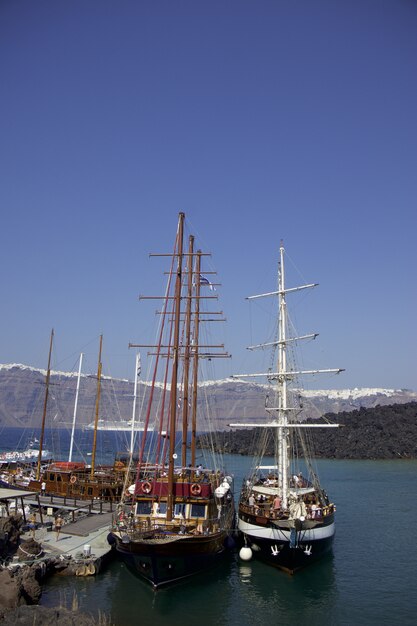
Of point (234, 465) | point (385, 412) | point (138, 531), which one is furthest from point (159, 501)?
point (385, 412)

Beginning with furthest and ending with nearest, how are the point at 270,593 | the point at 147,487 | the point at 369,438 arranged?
the point at 369,438, the point at 147,487, the point at 270,593

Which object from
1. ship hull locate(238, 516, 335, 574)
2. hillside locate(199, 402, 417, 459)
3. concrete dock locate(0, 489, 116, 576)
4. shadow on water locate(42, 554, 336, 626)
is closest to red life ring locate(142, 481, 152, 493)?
concrete dock locate(0, 489, 116, 576)

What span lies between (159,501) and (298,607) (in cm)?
939

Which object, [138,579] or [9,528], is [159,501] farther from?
[9,528]

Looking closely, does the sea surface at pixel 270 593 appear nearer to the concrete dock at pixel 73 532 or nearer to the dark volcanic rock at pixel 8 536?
the concrete dock at pixel 73 532

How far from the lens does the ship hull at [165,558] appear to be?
26172 mm

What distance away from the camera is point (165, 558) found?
2655 cm

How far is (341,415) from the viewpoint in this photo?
160 metres

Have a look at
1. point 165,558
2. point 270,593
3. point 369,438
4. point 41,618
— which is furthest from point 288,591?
point 369,438

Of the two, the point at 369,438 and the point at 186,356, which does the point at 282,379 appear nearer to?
the point at 186,356

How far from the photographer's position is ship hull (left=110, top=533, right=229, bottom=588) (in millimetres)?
26172

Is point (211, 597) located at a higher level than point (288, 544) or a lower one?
lower

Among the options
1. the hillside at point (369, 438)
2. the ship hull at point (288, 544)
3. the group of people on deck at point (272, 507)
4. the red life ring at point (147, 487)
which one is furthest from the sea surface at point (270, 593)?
the hillside at point (369, 438)

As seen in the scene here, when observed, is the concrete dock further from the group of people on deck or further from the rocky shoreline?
the group of people on deck
